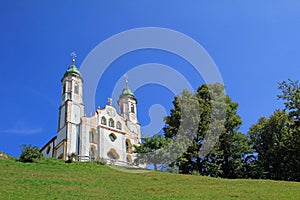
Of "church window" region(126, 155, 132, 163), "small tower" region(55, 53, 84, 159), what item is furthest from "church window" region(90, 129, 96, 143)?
"church window" region(126, 155, 132, 163)

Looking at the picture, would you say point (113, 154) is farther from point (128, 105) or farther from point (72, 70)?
point (72, 70)

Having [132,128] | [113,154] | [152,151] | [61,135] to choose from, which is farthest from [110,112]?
[152,151]

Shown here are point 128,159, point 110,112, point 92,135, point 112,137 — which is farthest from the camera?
point 110,112

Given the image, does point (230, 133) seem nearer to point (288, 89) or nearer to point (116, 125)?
point (288, 89)

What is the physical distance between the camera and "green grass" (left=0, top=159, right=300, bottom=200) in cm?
1780

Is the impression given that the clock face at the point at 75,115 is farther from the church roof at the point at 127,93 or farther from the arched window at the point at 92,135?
the church roof at the point at 127,93

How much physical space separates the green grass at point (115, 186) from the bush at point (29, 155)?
1.53m

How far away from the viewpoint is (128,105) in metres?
53.9

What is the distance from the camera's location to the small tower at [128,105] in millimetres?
52844

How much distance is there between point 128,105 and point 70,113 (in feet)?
38.7

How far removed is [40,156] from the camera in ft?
95.7

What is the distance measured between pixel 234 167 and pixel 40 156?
57.6 ft

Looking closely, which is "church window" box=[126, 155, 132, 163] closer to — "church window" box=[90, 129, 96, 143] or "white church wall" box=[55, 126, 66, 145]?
"church window" box=[90, 129, 96, 143]

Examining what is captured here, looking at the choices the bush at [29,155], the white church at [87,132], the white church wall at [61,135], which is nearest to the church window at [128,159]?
the white church at [87,132]
